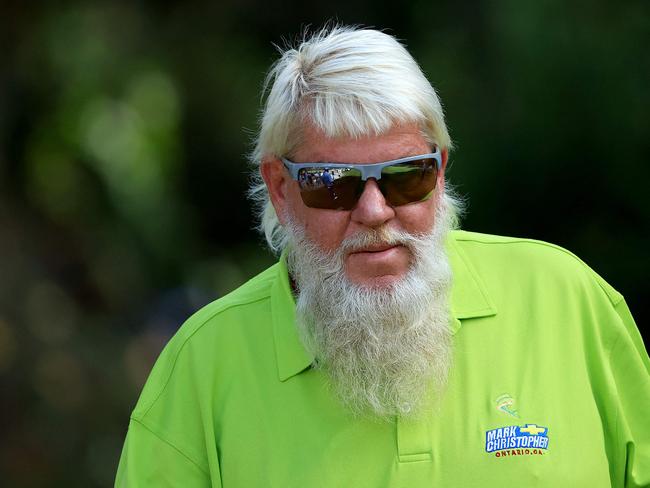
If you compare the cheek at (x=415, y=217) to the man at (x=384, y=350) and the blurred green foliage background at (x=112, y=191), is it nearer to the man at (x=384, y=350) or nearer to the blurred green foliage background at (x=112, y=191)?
the man at (x=384, y=350)

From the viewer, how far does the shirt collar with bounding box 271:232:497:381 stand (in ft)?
7.82

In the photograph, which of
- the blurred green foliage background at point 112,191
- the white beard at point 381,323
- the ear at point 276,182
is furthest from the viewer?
the blurred green foliage background at point 112,191

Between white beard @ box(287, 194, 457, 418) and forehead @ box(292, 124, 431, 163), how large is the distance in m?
0.17

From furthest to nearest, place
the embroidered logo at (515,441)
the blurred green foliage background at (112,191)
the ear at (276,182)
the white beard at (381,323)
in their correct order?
the blurred green foliage background at (112,191), the ear at (276,182), the white beard at (381,323), the embroidered logo at (515,441)

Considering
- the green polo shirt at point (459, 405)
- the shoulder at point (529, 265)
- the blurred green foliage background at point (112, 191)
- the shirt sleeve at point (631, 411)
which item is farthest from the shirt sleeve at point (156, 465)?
the blurred green foliage background at point (112, 191)

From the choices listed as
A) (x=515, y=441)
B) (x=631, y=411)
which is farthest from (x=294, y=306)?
(x=631, y=411)

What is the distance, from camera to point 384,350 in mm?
2477

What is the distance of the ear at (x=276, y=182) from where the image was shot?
2.55 m

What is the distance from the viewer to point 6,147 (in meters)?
5.84

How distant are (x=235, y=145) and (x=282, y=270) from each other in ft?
11.0

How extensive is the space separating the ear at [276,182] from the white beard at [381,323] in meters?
0.13

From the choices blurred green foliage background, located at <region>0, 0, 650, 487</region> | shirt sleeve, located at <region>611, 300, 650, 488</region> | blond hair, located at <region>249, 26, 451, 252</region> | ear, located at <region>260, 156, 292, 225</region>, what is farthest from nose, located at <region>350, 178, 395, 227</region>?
blurred green foliage background, located at <region>0, 0, 650, 487</region>

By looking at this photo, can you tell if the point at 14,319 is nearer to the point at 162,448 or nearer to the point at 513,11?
the point at 513,11

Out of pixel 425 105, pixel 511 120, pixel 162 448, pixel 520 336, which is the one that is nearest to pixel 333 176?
pixel 425 105
